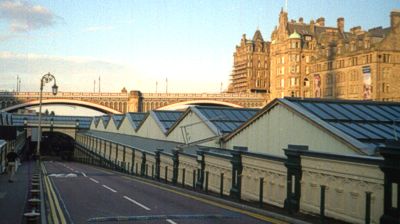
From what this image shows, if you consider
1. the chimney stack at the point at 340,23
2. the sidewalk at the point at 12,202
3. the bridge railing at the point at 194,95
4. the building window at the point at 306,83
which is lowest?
the sidewalk at the point at 12,202

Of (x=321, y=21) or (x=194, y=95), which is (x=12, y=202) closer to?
(x=194, y=95)

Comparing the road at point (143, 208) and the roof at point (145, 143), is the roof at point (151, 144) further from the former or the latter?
the road at point (143, 208)

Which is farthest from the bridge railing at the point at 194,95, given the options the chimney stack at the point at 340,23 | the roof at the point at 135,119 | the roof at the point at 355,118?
the roof at the point at 355,118

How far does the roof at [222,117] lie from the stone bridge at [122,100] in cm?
8898

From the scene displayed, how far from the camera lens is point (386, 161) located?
11.9 meters

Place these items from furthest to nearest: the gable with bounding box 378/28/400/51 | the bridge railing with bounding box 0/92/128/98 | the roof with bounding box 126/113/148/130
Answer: the bridge railing with bounding box 0/92/128/98, the gable with bounding box 378/28/400/51, the roof with bounding box 126/113/148/130

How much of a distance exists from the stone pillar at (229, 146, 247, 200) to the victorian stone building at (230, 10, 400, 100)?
79.9 m

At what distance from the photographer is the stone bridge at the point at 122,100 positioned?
12425 centimetres

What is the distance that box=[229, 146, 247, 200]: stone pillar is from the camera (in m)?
19.3

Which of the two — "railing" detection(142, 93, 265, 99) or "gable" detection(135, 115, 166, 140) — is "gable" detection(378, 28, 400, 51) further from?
"gable" detection(135, 115, 166, 140)

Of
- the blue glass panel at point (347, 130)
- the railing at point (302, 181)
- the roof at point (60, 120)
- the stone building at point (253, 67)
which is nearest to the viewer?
A: the railing at point (302, 181)

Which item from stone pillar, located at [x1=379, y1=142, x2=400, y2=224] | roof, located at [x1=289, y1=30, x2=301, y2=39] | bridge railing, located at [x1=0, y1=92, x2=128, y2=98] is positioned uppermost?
roof, located at [x1=289, y1=30, x2=301, y2=39]

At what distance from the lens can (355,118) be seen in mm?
23328

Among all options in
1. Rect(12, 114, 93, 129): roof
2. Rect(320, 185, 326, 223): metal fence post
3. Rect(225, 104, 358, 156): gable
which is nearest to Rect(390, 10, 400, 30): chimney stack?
Rect(12, 114, 93, 129): roof
